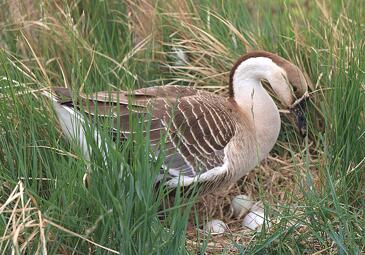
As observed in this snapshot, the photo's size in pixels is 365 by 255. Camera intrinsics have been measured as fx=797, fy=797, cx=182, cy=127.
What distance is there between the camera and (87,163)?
3.03 meters

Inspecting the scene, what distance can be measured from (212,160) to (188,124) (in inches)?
8.4

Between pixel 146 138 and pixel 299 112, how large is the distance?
53.3 inches

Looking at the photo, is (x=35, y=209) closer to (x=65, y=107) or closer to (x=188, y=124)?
(x=65, y=107)

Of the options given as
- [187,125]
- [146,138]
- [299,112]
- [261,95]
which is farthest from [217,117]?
[146,138]

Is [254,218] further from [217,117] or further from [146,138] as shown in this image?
[146,138]

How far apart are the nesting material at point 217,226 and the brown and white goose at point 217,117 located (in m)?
0.17

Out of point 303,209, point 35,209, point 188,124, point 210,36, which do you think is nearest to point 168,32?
point 210,36

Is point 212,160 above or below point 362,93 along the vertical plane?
below

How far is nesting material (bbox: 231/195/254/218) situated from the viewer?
13.3 ft

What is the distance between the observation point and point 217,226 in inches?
154

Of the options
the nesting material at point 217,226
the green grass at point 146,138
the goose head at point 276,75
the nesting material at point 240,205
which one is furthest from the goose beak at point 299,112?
the nesting material at point 217,226

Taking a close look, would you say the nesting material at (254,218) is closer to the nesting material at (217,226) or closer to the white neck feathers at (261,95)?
the nesting material at (217,226)

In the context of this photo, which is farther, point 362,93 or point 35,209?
point 362,93

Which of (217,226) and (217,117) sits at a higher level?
(217,117)
